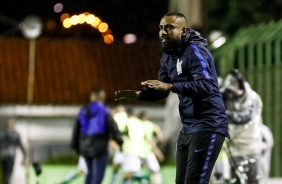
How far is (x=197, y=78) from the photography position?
10.1 meters

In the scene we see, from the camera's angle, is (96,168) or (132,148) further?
(132,148)

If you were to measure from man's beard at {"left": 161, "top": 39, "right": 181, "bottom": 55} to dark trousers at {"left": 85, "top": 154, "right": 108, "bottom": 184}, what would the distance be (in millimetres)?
6942

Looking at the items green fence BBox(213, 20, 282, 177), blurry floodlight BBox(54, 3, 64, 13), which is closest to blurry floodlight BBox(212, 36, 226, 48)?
green fence BBox(213, 20, 282, 177)

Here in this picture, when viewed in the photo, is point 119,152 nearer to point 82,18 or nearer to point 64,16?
point 82,18

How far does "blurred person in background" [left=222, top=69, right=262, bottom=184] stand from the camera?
15.6 metres

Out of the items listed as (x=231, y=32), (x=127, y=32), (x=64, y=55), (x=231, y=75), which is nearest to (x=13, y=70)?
(x=64, y=55)

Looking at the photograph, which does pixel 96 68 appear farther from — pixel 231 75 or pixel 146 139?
pixel 231 75

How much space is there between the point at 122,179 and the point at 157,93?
10.0m

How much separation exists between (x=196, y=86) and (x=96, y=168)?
24.0ft

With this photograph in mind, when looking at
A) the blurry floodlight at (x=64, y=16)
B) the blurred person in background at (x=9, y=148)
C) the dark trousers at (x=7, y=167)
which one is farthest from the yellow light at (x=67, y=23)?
the dark trousers at (x=7, y=167)

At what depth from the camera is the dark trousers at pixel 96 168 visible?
17.1 metres

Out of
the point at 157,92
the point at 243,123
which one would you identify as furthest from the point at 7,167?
the point at 157,92

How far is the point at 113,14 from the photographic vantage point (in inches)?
2010

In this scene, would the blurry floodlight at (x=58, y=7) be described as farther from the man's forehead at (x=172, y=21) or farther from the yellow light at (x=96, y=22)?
the man's forehead at (x=172, y=21)
